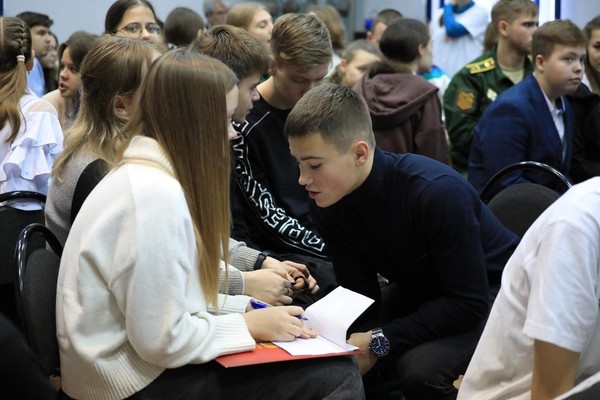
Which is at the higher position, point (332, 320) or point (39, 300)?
point (39, 300)

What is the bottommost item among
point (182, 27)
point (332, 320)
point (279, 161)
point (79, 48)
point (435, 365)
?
point (435, 365)

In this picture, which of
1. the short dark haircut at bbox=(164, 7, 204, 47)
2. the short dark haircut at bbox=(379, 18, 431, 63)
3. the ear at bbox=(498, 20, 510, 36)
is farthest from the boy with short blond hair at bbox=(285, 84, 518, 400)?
the short dark haircut at bbox=(164, 7, 204, 47)

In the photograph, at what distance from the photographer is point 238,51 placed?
3.04 meters

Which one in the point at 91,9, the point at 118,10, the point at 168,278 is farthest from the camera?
the point at 91,9

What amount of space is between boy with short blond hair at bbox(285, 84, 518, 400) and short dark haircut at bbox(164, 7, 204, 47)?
281 cm

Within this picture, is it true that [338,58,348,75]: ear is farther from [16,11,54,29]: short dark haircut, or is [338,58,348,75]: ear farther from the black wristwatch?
the black wristwatch

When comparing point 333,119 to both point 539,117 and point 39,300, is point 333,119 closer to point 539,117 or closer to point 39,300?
point 39,300

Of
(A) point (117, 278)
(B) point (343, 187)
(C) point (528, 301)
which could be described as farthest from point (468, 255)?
(A) point (117, 278)

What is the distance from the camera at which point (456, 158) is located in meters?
4.86

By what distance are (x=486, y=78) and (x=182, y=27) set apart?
1.87m

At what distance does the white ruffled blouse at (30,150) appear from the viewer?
3129 millimetres

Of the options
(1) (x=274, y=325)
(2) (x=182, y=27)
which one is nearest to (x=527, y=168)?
(1) (x=274, y=325)

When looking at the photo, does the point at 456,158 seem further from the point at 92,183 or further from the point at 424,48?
the point at 92,183

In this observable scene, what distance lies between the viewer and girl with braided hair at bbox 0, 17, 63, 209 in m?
3.13
